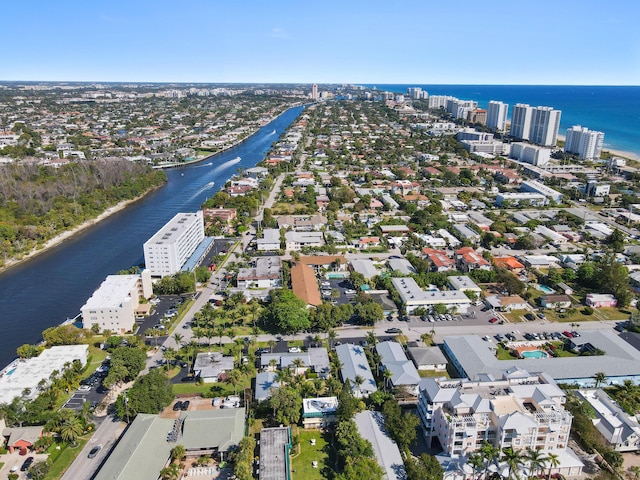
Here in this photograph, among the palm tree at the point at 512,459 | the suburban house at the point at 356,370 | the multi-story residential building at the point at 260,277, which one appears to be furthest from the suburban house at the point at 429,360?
the multi-story residential building at the point at 260,277

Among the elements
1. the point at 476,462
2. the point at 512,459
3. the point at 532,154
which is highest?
the point at 532,154

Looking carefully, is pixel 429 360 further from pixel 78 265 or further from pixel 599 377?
pixel 78 265

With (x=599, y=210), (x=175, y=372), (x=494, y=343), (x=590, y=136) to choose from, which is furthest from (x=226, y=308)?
(x=590, y=136)

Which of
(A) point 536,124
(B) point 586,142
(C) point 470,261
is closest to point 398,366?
(C) point 470,261

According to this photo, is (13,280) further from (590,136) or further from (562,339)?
(590,136)

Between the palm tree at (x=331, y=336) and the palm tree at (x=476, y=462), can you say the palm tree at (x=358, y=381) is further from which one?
the palm tree at (x=476, y=462)
